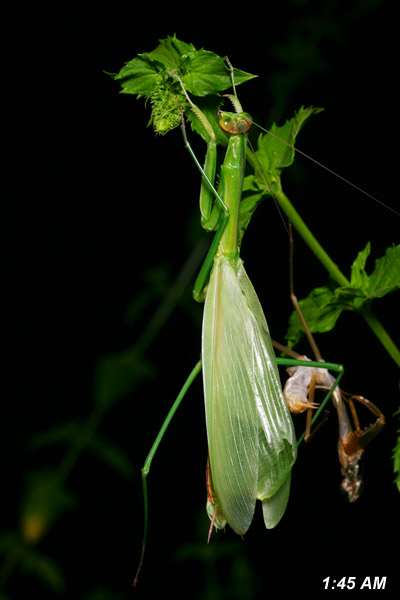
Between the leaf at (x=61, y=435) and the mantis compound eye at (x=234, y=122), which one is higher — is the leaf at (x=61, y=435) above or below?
below

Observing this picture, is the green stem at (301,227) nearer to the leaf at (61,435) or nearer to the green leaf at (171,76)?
the green leaf at (171,76)

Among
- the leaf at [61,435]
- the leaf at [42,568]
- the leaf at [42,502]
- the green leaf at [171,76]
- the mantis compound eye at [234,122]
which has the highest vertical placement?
the green leaf at [171,76]

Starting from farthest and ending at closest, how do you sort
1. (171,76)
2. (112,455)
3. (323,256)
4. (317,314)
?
(112,455) → (317,314) → (323,256) → (171,76)

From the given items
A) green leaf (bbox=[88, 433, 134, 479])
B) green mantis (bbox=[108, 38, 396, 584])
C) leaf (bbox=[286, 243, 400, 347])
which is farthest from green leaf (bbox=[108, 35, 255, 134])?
green leaf (bbox=[88, 433, 134, 479])

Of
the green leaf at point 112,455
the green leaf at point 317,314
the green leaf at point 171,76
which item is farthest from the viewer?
the green leaf at point 112,455

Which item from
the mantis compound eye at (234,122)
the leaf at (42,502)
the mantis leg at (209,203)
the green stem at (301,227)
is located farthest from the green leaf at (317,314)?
the leaf at (42,502)

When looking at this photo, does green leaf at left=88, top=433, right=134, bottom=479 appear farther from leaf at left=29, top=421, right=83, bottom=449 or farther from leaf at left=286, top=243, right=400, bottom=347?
leaf at left=286, top=243, right=400, bottom=347

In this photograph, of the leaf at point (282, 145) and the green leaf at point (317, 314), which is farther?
the green leaf at point (317, 314)

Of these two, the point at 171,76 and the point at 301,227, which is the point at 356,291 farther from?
the point at 171,76

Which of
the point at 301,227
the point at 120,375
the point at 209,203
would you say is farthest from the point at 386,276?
the point at 120,375

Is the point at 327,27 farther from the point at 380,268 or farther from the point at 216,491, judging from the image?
the point at 216,491
